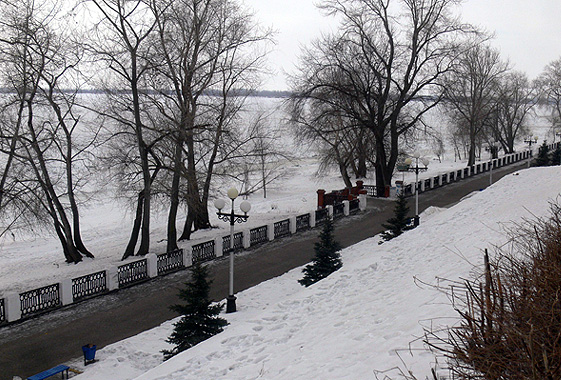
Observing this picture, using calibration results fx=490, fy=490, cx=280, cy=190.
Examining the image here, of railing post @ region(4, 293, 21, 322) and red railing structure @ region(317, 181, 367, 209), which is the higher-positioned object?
red railing structure @ region(317, 181, 367, 209)

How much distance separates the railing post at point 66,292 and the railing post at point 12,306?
4.04 feet

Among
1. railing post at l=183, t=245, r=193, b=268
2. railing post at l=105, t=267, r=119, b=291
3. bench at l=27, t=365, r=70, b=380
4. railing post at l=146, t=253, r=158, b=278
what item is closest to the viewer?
bench at l=27, t=365, r=70, b=380

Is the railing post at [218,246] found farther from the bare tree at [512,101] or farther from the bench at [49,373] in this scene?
the bare tree at [512,101]

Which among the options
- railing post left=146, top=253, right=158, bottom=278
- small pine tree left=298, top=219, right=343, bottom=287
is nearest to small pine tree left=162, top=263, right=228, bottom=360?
small pine tree left=298, top=219, right=343, bottom=287

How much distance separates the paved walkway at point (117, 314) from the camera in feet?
35.3

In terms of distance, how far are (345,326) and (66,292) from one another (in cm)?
939

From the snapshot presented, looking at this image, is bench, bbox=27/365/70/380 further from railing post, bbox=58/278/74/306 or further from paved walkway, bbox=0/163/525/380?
railing post, bbox=58/278/74/306

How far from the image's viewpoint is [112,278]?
15.2 metres

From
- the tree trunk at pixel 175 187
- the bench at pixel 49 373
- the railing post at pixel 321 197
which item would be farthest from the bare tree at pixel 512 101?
the bench at pixel 49 373

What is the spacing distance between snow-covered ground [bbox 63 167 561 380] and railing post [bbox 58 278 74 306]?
3645 mm

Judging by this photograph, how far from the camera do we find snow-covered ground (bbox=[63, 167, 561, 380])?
635 centimetres

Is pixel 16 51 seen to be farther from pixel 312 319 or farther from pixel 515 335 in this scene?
pixel 515 335

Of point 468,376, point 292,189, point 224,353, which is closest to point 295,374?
point 224,353

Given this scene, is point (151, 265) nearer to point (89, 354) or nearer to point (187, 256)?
point (187, 256)
